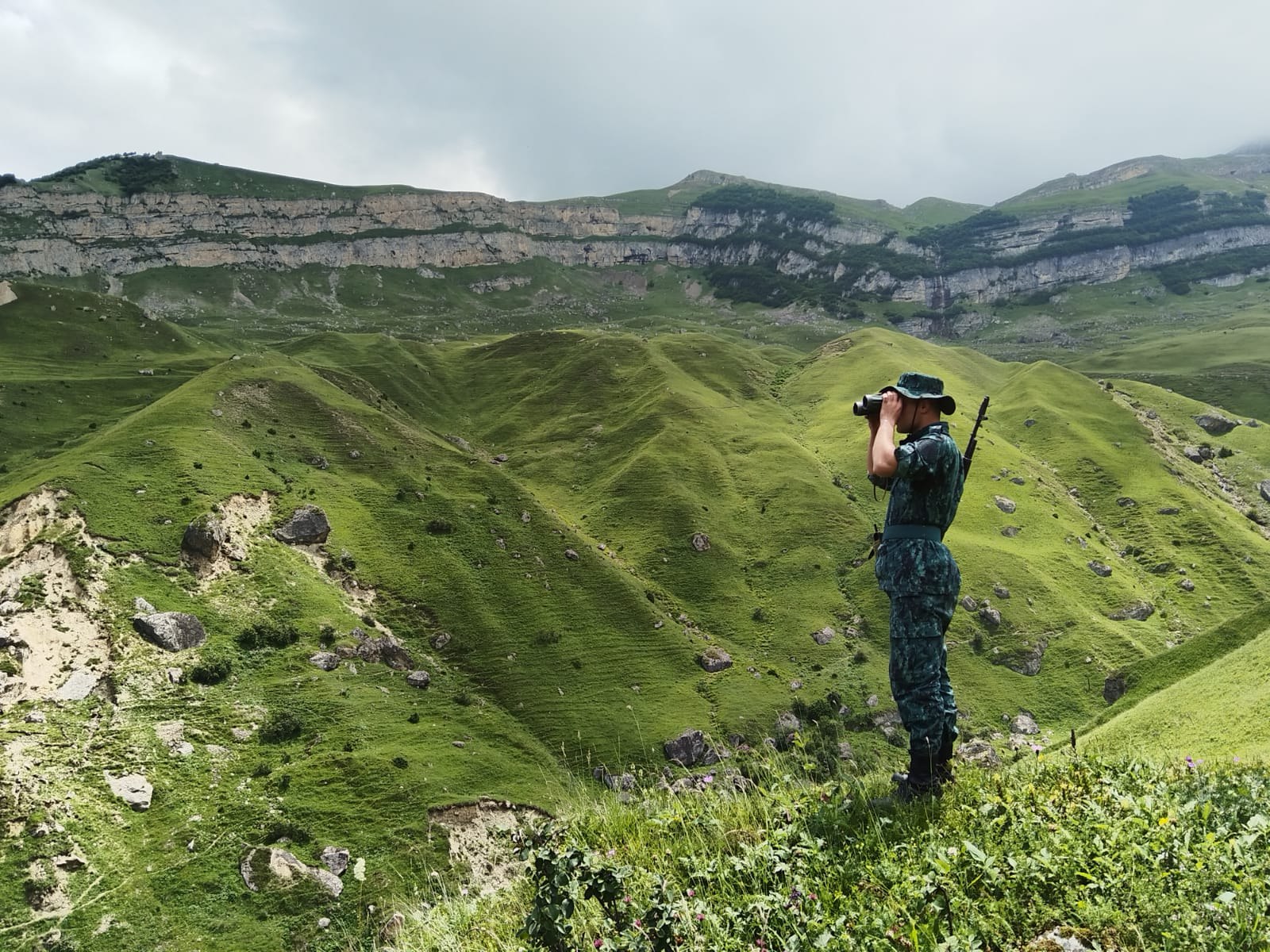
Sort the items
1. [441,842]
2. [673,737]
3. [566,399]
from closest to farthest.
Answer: [441,842] < [673,737] < [566,399]

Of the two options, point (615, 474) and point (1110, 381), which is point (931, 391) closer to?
point (615, 474)

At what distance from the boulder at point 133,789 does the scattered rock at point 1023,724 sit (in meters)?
83.3

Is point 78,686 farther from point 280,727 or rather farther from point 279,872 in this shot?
point 279,872

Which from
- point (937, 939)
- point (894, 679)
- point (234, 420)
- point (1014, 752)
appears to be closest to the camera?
point (937, 939)

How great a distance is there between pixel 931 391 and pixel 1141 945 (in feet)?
22.7

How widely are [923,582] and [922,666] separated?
3.70ft

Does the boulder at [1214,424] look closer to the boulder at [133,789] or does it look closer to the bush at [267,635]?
the bush at [267,635]

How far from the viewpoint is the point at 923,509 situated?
9242 millimetres

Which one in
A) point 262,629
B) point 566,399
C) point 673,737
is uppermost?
point 566,399

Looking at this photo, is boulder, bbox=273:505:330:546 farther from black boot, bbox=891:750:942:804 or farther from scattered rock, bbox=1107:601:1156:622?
scattered rock, bbox=1107:601:1156:622

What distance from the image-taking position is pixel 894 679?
924 centimetres

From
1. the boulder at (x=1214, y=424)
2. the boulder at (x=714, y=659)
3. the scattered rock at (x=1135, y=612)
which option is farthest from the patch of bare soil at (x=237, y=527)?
the boulder at (x=1214, y=424)

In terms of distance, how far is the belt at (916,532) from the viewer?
30.1 ft

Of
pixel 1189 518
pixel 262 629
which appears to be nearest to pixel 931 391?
pixel 262 629
